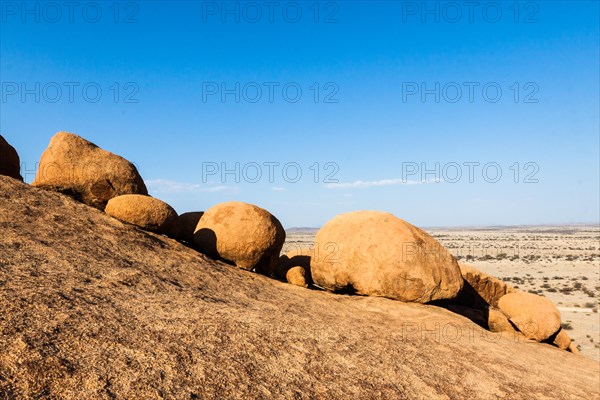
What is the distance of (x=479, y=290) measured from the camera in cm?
1526

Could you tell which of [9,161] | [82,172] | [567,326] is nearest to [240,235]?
[82,172]

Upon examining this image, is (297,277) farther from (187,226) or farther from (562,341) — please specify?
(562,341)

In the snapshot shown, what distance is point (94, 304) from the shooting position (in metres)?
6.64

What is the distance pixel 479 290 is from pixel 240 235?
8.91 metres

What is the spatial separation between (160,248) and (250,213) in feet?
9.98

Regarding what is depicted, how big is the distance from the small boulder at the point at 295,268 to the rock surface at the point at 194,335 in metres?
1.12

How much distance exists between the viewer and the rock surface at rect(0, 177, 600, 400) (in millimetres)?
5059

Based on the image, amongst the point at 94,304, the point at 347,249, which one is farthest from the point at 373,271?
the point at 94,304

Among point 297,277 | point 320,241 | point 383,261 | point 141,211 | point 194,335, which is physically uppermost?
point 141,211

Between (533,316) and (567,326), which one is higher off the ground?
(533,316)

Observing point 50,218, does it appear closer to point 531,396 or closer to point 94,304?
point 94,304

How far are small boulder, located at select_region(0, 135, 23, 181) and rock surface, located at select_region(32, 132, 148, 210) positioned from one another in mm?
1903

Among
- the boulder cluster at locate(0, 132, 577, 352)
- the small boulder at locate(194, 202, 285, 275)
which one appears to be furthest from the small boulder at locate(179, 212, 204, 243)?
the small boulder at locate(194, 202, 285, 275)

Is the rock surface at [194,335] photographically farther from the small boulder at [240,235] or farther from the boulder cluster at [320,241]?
the small boulder at [240,235]
